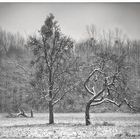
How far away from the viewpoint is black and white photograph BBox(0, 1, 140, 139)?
16172mm

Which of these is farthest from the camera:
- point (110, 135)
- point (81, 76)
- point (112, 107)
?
point (112, 107)

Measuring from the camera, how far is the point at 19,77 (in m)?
23.7

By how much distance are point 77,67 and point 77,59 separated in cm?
54

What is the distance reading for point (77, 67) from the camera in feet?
58.9

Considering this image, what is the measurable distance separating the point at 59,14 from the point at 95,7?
2248 mm

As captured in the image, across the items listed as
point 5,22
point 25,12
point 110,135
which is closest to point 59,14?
point 25,12

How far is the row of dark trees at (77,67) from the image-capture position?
53.8ft

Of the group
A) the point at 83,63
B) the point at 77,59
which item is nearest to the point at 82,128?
the point at 83,63

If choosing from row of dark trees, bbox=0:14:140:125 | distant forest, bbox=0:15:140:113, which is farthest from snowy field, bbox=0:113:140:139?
row of dark trees, bbox=0:14:140:125

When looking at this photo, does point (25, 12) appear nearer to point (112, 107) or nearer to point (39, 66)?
point (39, 66)

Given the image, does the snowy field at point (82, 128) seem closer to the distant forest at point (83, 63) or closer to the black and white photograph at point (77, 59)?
the black and white photograph at point (77, 59)

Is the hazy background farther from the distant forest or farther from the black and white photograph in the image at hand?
the distant forest

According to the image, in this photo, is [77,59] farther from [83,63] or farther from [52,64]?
[52,64]

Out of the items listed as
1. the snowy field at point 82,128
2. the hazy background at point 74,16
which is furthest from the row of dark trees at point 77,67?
the snowy field at point 82,128
